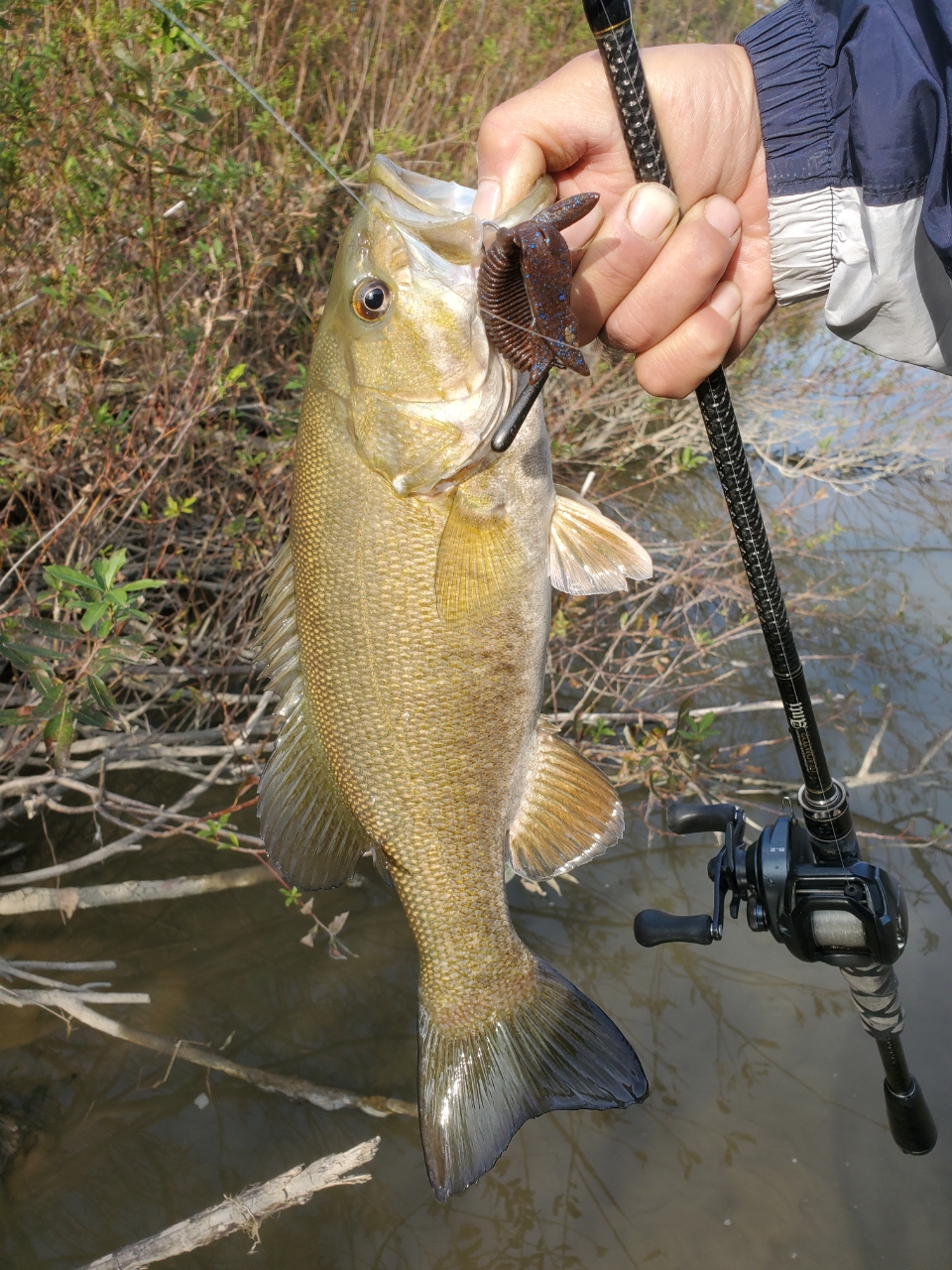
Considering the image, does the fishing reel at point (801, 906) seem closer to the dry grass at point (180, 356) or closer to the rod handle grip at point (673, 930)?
the rod handle grip at point (673, 930)

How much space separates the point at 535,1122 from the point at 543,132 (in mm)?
3072

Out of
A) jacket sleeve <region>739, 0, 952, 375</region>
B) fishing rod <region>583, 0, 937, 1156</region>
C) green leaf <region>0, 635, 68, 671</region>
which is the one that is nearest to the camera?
jacket sleeve <region>739, 0, 952, 375</region>

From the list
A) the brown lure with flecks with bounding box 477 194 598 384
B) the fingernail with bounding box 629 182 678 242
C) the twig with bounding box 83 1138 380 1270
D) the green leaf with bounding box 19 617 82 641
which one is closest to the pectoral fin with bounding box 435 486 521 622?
the brown lure with flecks with bounding box 477 194 598 384

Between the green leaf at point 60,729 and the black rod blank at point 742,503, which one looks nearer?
the black rod blank at point 742,503

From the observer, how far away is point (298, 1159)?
9.65ft

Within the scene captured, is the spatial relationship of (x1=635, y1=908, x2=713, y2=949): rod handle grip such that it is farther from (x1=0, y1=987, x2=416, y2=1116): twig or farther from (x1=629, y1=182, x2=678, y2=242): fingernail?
(x1=0, y1=987, x2=416, y2=1116): twig

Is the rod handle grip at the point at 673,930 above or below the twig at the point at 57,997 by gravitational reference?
above

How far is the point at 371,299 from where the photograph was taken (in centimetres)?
156

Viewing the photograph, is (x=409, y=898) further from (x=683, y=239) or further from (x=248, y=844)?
(x=248, y=844)

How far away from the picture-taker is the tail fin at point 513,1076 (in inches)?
61.7

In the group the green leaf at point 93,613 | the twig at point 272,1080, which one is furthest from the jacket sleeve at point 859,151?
the twig at point 272,1080

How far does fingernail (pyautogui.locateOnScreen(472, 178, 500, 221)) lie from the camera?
5.05 feet

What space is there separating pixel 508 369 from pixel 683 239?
0.46m

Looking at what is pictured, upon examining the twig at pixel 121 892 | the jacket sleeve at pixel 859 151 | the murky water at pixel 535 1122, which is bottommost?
the murky water at pixel 535 1122
